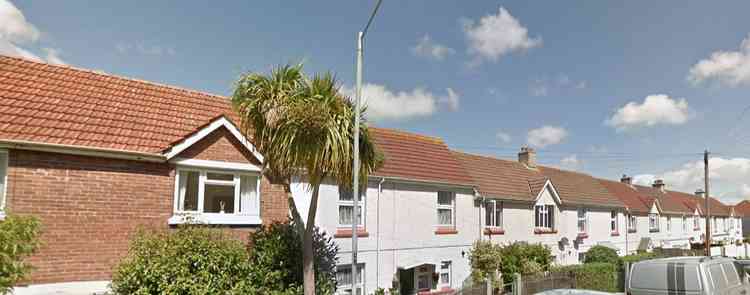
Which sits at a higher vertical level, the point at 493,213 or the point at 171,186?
the point at 171,186

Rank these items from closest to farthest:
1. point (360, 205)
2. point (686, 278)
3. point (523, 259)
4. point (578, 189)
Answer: point (686, 278) → point (360, 205) → point (523, 259) → point (578, 189)

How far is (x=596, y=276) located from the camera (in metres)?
21.2

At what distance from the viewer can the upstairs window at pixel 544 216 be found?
2573cm

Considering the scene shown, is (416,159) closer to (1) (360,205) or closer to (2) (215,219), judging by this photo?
(1) (360,205)

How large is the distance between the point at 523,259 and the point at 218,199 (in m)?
13.9

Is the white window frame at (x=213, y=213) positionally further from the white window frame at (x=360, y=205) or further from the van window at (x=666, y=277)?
the van window at (x=666, y=277)

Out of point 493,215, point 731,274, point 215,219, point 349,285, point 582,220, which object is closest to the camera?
point 215,219

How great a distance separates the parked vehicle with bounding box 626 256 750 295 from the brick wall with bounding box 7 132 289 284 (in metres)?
13.4

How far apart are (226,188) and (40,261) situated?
4.63 m

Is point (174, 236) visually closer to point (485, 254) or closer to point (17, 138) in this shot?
point (17, 138)

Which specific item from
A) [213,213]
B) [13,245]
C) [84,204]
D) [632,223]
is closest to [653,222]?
[632,223]

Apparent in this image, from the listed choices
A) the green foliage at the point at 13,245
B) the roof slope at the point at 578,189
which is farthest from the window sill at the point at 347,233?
the roof slope at the point at 578,189

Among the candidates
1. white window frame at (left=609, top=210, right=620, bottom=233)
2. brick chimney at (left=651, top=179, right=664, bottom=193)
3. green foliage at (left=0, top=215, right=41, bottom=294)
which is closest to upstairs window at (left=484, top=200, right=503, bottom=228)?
white window frame at (left=609, top=210, right=620, bottom=233)

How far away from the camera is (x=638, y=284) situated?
12945 millimetres
